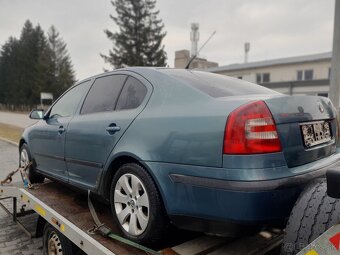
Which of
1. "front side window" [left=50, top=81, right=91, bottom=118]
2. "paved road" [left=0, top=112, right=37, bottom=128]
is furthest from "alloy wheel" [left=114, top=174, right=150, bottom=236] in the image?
"paved road" [left=0, top=112, right=37, bottom=128]

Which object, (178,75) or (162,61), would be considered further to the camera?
(162,61)

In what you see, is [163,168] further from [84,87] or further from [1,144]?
[1,144]

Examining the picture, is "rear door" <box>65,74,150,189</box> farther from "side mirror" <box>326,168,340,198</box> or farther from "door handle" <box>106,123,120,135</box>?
"side mirror" <box>326,168,340,198</box>

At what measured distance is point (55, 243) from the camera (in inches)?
122

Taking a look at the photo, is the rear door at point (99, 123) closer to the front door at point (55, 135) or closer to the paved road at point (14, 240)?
the front door at point (55, 135)

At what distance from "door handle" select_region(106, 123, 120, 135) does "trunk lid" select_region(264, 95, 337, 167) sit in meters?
A: 1.22

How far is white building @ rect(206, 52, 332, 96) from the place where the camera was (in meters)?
25.7

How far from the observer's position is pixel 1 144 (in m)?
12.5

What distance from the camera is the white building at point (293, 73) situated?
25.7 meters

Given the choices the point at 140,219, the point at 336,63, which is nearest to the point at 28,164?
the point at 140,219

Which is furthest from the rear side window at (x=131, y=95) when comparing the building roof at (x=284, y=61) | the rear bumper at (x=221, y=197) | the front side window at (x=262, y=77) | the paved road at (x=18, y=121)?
the front side window at (x=262, y=77)

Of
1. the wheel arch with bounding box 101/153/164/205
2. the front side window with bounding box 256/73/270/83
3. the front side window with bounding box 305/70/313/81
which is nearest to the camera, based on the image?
the wheel arch with bounding box 101/153/164/205

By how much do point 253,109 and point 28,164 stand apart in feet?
11.6

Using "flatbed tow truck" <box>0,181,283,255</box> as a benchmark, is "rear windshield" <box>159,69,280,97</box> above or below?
above
